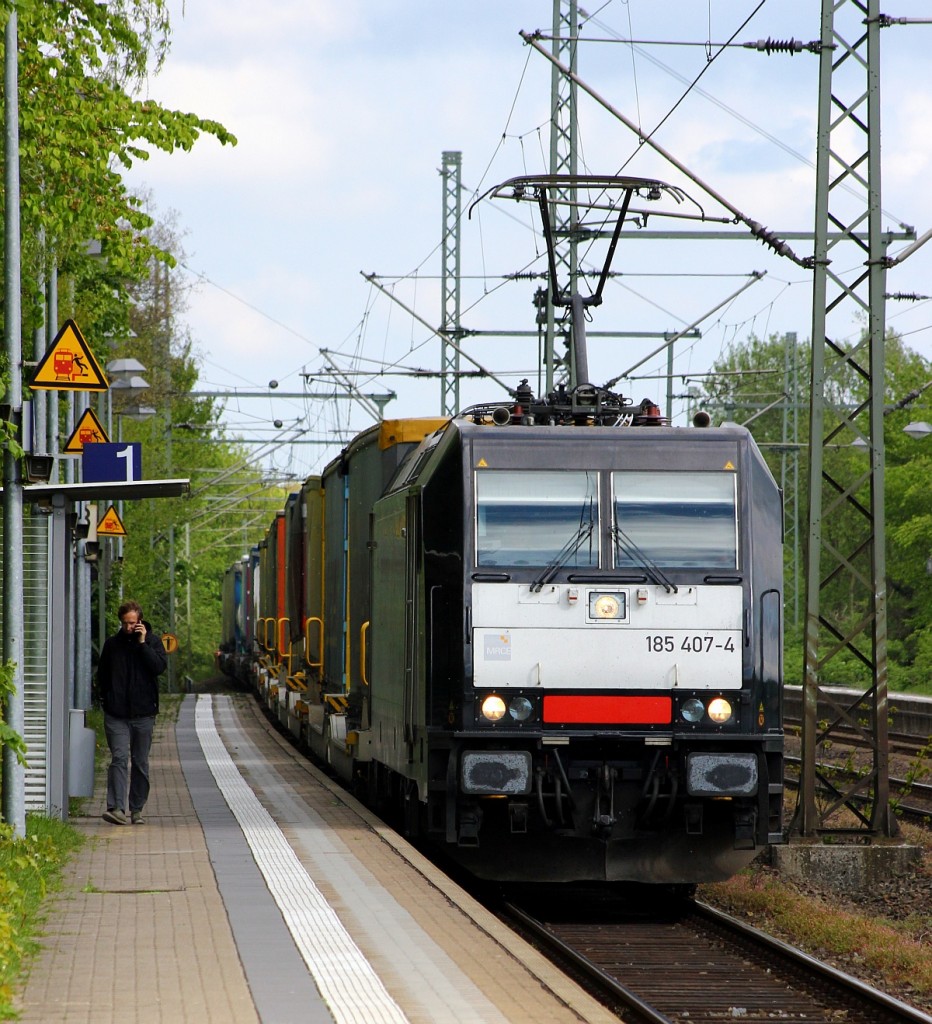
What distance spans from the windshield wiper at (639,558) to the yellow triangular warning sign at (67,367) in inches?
154

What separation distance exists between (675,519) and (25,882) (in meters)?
4.68

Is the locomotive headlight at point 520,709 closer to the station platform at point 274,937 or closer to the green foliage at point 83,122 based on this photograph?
the station platform at point 274,937

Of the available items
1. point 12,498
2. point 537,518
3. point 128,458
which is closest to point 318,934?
point 537,518

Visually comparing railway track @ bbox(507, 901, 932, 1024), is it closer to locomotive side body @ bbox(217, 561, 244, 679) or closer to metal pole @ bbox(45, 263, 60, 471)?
metal pole @ bbox(45, 263, 60, 471)

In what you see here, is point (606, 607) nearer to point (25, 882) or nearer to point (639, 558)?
point (639, 558)

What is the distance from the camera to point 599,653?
455 inches

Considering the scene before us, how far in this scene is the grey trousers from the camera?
575 inches

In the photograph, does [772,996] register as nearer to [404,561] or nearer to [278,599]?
[404,561]

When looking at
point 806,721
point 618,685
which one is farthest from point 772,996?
point 806,721

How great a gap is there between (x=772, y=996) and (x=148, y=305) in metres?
44.2

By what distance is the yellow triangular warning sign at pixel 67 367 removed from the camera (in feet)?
Answer: 41.9

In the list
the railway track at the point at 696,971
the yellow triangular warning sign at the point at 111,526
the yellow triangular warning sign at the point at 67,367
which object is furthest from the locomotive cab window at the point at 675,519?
the yellow triangular warning sign at the point at 111,526

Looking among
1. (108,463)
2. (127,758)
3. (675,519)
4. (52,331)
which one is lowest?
(127,758)

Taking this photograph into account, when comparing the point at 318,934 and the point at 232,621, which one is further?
the point at 232,621
